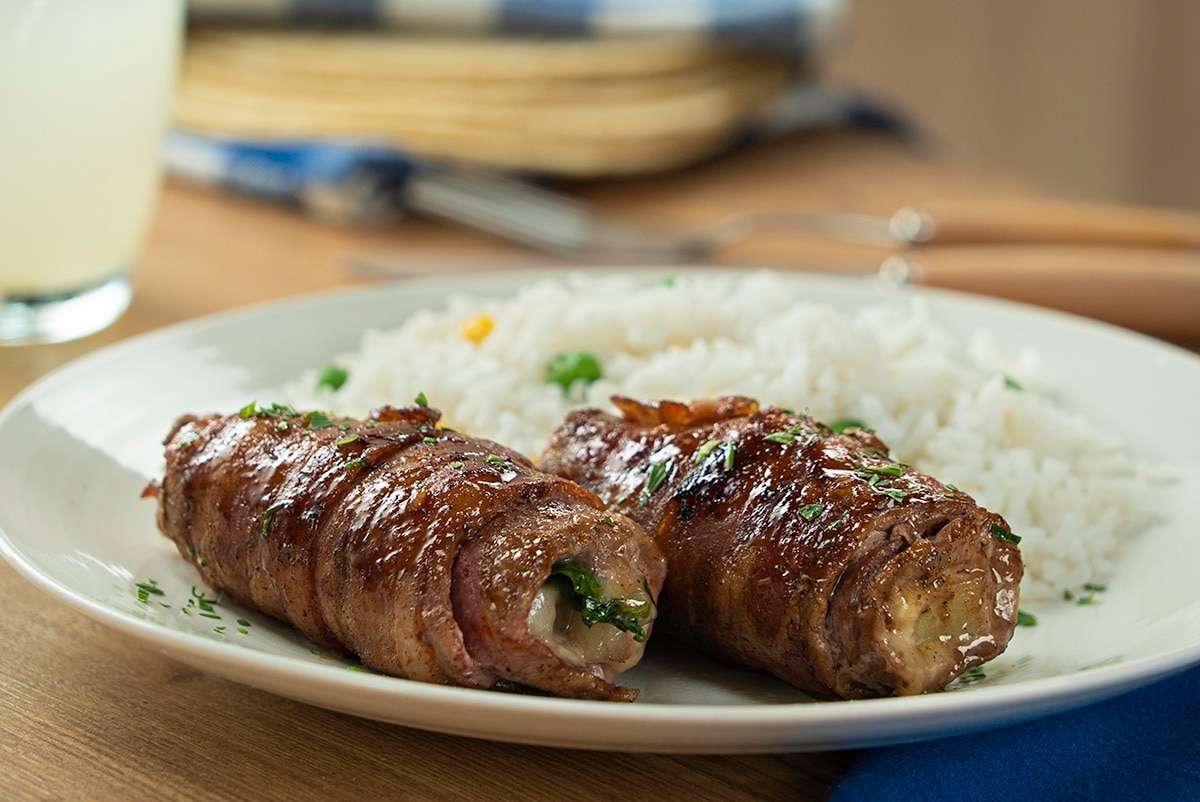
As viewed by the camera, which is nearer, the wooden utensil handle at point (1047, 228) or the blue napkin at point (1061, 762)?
the blue napkin at point (1061, 762)

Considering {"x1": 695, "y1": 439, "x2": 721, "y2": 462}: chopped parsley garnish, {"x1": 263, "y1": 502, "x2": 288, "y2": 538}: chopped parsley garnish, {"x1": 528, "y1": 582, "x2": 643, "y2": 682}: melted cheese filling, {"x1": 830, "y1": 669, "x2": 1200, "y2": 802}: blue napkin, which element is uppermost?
{"x1": 695, "y1": 439, "x2": 721, "y2": 462}: chopped parsley garnish

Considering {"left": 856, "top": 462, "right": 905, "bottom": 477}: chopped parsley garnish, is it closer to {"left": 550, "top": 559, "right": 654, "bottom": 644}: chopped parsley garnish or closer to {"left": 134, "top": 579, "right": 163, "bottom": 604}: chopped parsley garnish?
{"left": 550, "top": 559, "right": 654, "bottom": 644}: chopped parsley garnish

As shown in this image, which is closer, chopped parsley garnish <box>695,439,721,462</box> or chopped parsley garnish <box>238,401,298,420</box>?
chopped parsley garnish <box>695,439,721,462</box>

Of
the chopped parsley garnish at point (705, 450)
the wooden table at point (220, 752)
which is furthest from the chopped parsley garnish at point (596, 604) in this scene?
the chopped parsley garnish at point (705, 450)

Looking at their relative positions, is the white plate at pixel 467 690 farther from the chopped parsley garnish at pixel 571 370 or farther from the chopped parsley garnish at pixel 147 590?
the chopped parsley garnish at pixel 571 370

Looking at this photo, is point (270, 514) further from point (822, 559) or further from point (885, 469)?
point (885, 469)

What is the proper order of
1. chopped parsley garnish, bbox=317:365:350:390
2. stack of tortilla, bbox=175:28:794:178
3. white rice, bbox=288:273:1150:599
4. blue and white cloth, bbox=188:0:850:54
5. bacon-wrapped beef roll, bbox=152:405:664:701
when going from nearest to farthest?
bacon-wrapped beef roll, bbox=152:405:664:701
white rice, bbox=288:273:1150:599
chopped parsley garnish, bbox=317:365:350:390
stack of tortilla, bbox=175:28:794:178
blue and white cloth, bbox=188:0:850:54

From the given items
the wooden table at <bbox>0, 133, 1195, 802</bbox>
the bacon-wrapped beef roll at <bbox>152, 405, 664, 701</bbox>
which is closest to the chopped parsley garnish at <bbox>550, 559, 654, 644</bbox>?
the bacon-wrapped beef roll at <bbox>152, 405, 664, 701</bbox>
